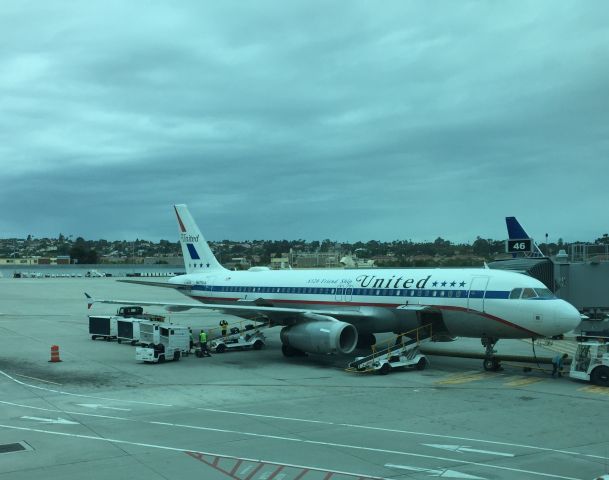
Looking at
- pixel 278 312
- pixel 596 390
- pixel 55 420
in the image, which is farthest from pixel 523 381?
pixel 55 420

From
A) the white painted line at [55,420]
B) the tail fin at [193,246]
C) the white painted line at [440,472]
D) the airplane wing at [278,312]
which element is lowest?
the white painted line at [55,420]

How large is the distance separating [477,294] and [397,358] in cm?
419

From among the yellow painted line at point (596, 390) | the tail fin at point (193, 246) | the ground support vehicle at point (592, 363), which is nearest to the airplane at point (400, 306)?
the ground support vehicle at point (592, 363)

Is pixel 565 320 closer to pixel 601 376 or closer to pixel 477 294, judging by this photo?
pixel 601 376

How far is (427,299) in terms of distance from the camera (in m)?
26.8

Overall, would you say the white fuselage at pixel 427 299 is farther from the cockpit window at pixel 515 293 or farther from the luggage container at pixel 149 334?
the luggage container at pixel 149 334

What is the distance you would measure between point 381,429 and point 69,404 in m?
9.71

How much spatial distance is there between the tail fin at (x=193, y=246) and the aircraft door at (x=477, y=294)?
782 inches

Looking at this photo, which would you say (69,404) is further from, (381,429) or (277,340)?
(277,340)

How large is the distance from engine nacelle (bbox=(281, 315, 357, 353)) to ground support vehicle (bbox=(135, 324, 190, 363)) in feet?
17.7

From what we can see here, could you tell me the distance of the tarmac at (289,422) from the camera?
42.0ft

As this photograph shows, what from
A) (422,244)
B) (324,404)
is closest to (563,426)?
(324,404)

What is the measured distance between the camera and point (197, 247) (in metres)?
41.1

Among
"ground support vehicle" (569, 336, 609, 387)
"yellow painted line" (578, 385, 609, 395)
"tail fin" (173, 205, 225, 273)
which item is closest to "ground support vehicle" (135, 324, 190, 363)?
"tail fin" (173, 205, 225, 273)
